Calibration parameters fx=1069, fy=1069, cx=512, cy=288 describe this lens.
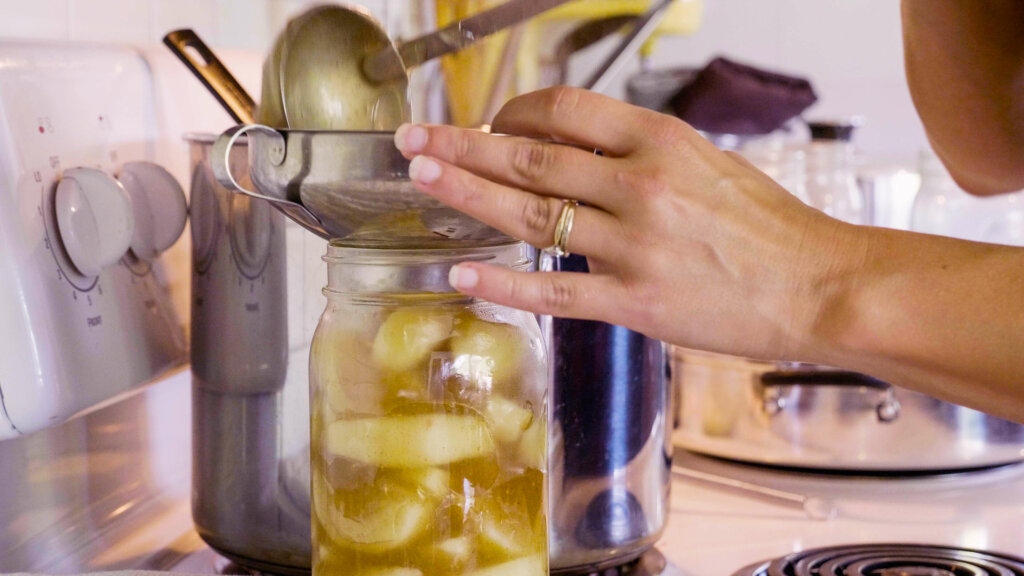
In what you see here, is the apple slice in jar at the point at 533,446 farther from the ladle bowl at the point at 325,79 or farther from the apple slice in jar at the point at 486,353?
the ladle bowl at the point at 325,79

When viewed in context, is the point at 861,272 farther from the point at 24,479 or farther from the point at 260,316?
the point at 24,479

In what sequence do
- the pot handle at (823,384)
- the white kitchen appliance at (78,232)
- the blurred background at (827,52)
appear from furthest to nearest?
the blurred background at (827,52), the pot handle at (823,384), the white kitchen appliance at (78,232)

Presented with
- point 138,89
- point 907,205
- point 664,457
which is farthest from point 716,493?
point 907,205

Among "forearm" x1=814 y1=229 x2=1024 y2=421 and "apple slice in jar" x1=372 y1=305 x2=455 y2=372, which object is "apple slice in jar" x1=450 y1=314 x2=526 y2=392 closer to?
"apple slice in jar" x1=372 y1=305 x2=455 y2=372

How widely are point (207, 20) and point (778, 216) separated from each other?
A: 547mm

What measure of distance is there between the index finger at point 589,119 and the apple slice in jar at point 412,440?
0.36 ft

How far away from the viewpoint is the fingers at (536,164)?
36cm

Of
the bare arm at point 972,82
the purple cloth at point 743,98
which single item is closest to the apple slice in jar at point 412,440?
the bare arm at point 972,82

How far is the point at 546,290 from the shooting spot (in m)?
0.36

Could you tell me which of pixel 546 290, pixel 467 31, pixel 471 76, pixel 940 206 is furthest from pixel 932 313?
pixel 940 206

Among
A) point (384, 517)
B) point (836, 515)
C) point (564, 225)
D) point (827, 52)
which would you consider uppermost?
point (827, 52)

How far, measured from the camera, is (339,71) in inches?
17.3

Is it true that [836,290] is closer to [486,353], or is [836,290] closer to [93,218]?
[486,353]

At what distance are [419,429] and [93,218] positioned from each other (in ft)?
0.68
